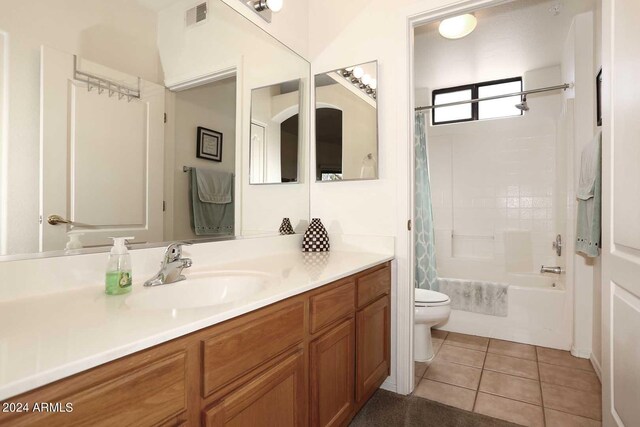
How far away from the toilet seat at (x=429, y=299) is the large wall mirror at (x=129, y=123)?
1175mm

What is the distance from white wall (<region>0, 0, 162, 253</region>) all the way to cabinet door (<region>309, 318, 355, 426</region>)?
968mm

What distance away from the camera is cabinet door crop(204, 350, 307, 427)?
0.81 m

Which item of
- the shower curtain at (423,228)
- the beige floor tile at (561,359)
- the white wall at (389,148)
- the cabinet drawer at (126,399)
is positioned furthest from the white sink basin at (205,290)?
the beige floor tile at (561,359)

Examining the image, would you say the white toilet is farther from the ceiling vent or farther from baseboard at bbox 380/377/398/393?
the ceiling vent

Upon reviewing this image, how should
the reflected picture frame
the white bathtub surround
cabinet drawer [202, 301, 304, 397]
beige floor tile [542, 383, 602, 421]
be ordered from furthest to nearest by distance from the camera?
the white bathtub surround < beige floor tile [542, 383, 602, 421] < the reflected picture frame < cabinet drawer [202, 301, 304, 397]

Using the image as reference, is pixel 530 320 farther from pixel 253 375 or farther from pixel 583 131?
pixel 253 375

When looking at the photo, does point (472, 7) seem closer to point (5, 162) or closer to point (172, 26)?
point (172, 26)

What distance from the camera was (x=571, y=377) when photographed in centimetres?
205

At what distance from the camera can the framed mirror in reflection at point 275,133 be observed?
185cm

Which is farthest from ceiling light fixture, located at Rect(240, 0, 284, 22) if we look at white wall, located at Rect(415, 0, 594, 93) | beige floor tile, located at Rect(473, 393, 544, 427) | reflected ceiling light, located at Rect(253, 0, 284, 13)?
beige floor tile, located at Rect(473, 393, 544, 427)

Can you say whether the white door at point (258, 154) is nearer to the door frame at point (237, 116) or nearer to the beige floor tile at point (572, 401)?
the door frame at point (237, 116)

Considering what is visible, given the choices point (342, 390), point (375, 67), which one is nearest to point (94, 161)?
point (342, 390)

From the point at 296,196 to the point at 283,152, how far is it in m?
0.29

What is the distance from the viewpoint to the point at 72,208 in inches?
41.1
